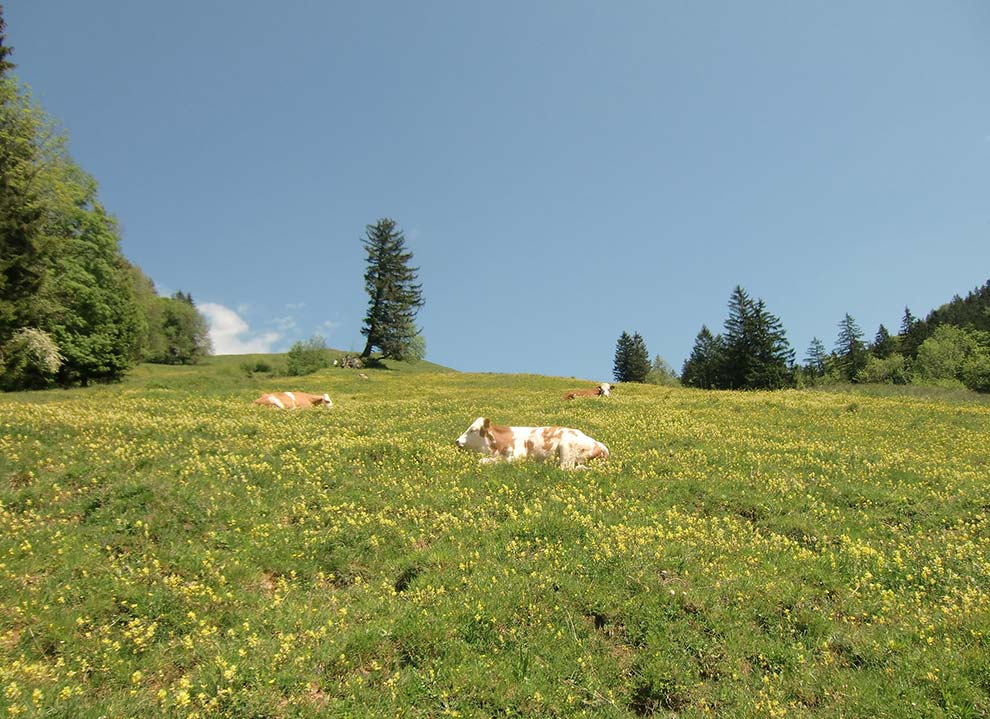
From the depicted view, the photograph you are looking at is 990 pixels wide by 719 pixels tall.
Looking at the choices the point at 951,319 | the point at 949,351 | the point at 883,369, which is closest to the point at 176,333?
the point at 883,369

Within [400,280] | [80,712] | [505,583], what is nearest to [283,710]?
[80,712]

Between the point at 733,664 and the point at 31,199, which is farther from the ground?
the point at 31,199

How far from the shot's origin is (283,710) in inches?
208

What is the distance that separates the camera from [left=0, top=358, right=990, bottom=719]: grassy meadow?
5727 mm

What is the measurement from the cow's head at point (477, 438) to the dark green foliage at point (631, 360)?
111 m

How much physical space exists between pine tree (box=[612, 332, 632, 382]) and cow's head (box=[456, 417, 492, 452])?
372 ft

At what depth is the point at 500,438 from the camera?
14422 millimetres

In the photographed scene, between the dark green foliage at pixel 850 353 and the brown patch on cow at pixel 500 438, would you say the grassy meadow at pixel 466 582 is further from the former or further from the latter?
the dark green foliage at pixel 850 353

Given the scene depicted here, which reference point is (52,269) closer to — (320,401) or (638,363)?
(320,401)

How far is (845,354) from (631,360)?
192 ft

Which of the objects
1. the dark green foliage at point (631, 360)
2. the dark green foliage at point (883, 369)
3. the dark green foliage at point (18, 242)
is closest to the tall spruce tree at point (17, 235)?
the dark green foliage at point (18, 242)

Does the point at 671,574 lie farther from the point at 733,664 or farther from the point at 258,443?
the point at 258,443

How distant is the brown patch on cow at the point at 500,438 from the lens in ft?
46.6

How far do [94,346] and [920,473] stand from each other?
55.4 meters
